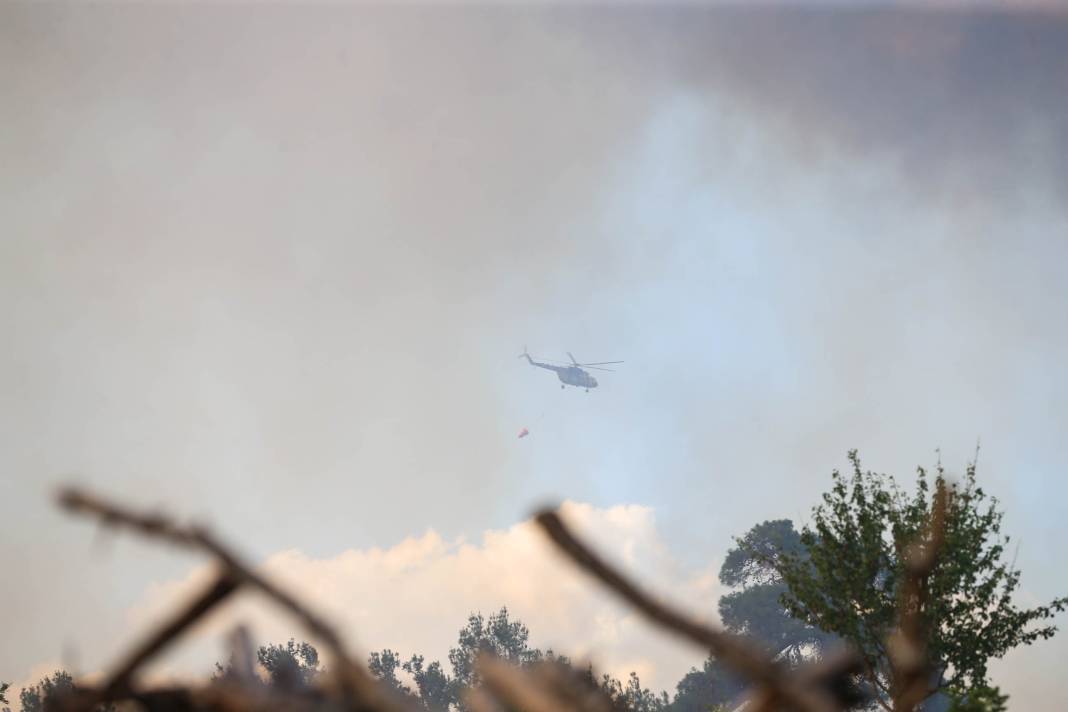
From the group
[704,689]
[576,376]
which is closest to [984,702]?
[704,689]

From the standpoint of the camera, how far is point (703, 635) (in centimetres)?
391

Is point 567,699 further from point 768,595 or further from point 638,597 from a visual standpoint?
Answer: point 768,595

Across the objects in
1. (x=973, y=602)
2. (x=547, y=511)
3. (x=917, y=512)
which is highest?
(x=917, y=512)

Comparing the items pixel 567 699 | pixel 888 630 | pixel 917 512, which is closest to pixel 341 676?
pixel 567 699

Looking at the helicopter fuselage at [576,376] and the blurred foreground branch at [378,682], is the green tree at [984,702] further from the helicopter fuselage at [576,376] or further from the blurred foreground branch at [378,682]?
the helicopter fuselage at [576,376]

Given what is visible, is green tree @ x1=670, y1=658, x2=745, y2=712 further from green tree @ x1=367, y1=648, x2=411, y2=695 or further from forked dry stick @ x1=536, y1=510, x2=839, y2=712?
forked dry stick @ x1=536, y1=510, x2=839, y2=712

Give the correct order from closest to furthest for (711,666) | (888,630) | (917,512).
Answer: (888,630)
(917,512)
(711,666)

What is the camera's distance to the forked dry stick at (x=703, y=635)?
12.1 ft

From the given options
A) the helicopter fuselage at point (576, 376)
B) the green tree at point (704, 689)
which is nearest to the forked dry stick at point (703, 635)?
the green tree at point (704, 689)

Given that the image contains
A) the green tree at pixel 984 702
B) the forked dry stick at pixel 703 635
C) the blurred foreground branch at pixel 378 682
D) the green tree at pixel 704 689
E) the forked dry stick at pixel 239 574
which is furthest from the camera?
the green tree at pixel 704 689

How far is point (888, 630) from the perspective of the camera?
120 feet

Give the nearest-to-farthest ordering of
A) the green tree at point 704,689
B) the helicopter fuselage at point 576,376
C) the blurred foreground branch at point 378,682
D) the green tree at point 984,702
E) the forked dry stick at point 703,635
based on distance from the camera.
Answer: the forked dry stick at point 703,635, the blurred foreground branch at point 378,682, the green tree at point 984,702, the green tree at point 704,689, the helicopter fuselage at point 576,376

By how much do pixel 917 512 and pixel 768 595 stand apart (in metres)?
105

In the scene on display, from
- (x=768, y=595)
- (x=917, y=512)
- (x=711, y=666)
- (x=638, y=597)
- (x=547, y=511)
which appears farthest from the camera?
(x=768, y=595)
